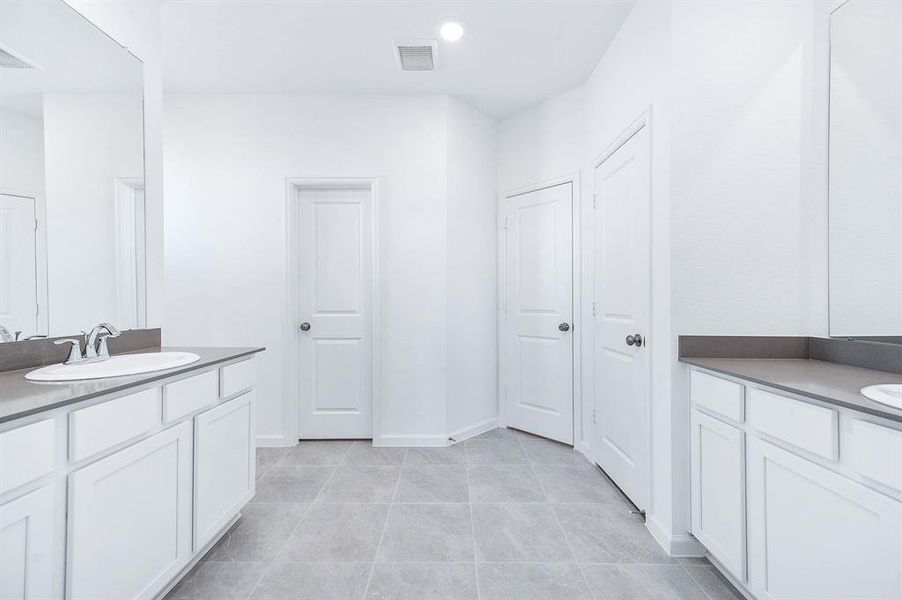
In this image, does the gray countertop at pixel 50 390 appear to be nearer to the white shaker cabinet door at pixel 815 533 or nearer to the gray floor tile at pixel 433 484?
the gray floor tile at pixel 433 484

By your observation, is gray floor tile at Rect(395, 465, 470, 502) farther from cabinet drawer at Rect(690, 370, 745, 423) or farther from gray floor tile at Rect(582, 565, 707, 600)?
cabinet drawer at Rect(690, 370, 745, 423)

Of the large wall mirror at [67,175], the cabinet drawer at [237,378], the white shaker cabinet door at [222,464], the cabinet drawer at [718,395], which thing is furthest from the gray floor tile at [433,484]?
the large wall mirror at [67,175]

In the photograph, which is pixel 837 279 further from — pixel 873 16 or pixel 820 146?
pixel 873 16

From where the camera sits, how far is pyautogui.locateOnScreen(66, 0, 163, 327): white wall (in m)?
1.93

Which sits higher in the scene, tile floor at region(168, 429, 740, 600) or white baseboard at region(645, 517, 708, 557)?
white baseboard at region(645, 517, 708, 557)

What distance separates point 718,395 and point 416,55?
8.60 feet

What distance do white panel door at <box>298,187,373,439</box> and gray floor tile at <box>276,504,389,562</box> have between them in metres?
1.04

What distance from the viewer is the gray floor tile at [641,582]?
151 centimetres

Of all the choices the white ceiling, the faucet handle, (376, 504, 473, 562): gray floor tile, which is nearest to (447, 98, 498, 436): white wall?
the white ceiling

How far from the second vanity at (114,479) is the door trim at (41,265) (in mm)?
224

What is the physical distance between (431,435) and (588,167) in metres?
2.36

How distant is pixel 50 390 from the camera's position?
44.3 inches

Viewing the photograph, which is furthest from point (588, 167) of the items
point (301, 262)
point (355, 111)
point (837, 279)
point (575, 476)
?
point (301, 262)

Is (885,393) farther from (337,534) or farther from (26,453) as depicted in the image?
(26,453)
